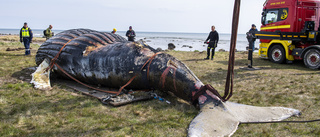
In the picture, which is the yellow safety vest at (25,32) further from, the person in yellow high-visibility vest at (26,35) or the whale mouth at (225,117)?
the whale mouth at (225,117)

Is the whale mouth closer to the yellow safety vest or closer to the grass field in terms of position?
the grass field

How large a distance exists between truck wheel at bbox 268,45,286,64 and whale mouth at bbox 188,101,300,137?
23.5ft

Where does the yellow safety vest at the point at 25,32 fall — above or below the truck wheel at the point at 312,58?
above

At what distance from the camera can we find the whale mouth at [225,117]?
318 cm

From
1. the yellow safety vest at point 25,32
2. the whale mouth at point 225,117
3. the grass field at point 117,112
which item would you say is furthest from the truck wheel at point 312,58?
the yellow safety vest at point 25,32

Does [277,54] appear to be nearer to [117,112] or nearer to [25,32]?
[117,112]

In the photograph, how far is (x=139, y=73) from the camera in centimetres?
466

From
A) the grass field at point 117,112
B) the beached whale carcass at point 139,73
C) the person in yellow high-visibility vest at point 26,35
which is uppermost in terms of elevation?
the person in yellow high-visibility vest at point 26,35

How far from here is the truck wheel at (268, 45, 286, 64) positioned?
1022 centimetres

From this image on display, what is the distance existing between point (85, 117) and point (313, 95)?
466 centimetres

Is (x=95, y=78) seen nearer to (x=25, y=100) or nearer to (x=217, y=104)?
(x=25, y=100)

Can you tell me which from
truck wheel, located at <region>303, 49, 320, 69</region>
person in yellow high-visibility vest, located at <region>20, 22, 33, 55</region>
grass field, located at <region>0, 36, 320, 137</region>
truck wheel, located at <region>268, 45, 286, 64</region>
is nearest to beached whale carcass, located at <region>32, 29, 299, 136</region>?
grass field, located at <region>0, 36, 320, 137</region>

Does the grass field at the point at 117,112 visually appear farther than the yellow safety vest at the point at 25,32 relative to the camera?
No

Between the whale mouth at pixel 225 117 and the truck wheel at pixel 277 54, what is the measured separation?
717 centimetres
